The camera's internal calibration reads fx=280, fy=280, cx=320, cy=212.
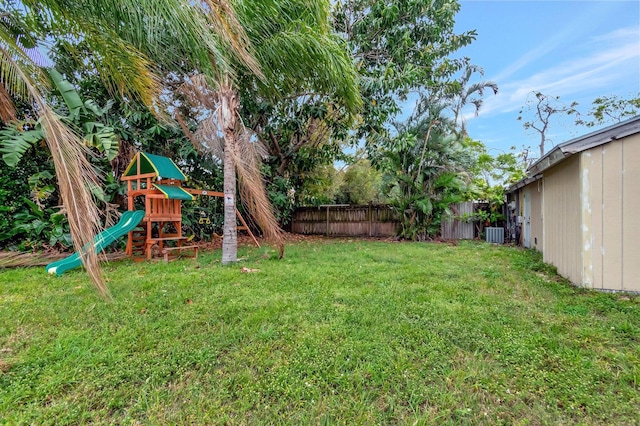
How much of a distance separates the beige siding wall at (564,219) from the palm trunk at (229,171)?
18.6 feet

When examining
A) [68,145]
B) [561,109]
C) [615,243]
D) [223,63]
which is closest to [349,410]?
[68,145]

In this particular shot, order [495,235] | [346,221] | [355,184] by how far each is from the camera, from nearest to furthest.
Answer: [495,235] → [346,221] → [355,184]

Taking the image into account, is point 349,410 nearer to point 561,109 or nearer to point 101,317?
point 101,317

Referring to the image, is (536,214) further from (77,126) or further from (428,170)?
(77,126)

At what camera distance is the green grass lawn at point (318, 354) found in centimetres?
171

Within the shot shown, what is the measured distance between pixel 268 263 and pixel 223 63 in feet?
11.9

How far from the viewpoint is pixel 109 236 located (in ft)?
18.2

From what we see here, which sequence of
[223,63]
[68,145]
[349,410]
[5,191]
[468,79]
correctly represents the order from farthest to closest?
[468,79], [5,191], [223,63], [68,145], [349,410]

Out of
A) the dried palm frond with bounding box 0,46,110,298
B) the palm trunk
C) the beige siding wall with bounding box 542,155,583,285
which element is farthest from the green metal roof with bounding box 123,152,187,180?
the beige siding wall with bounding box 542,155,583,285

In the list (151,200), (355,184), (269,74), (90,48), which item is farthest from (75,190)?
(355,184)

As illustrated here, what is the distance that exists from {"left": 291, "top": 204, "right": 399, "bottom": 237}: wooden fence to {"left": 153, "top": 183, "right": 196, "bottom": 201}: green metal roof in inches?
245

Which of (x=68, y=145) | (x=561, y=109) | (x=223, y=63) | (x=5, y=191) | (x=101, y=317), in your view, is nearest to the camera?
(x=68, y=145)

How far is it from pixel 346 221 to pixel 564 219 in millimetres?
7634

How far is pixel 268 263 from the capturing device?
5.61 metres
